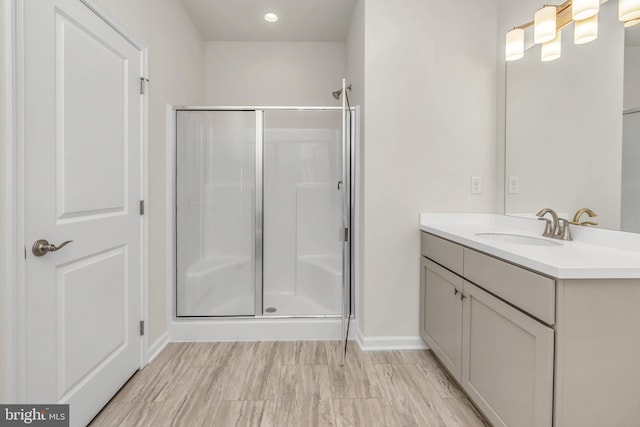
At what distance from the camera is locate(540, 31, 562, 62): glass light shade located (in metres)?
1.91

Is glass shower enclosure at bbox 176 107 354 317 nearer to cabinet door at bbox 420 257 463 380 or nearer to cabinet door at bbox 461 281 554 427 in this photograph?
cabinet door at bbox 420 257 463 380

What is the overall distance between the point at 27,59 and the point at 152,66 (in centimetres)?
106

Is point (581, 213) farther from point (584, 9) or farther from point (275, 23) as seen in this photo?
point (275, 23)

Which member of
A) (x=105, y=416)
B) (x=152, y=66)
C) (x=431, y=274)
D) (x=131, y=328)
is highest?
(x=152, y=66)

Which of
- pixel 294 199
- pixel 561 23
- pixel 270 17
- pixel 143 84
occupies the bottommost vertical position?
pixel 294 199

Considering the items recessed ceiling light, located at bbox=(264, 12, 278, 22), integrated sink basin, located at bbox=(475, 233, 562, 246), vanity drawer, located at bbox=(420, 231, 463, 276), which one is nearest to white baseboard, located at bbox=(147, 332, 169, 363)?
vanity drawer, located at bbox=(420, 231, 463, 276)

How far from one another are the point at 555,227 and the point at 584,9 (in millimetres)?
1046

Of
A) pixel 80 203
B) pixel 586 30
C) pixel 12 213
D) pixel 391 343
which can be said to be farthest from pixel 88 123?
pixel 586 30

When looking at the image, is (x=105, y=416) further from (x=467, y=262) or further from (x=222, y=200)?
(x=467, y=262)

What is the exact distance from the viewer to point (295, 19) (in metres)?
3.08

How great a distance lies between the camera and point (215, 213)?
104 inches

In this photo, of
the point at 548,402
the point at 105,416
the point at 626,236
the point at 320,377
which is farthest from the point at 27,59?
the point at 626,236

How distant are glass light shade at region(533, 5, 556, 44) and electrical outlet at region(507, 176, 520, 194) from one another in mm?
806

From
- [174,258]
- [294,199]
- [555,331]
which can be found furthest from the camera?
[294,199]
